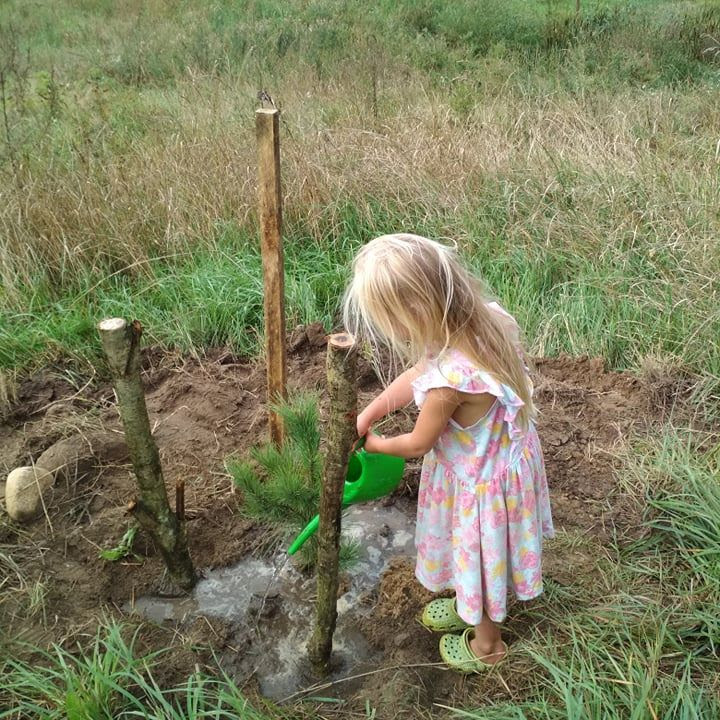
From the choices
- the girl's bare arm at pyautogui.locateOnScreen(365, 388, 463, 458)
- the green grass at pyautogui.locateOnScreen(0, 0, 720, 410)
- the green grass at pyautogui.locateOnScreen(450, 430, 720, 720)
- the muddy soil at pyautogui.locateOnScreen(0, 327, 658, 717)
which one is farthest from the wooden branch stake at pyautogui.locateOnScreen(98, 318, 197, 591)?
the green grass at pyautogui.locateOnScreen(0, 0, 720, 410)

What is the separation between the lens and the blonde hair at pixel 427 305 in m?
1.55

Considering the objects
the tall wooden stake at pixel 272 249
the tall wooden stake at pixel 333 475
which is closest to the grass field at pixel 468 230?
the tall wooden stake at pixel 333 475

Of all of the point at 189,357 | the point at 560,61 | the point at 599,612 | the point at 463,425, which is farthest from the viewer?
the point at 560,61

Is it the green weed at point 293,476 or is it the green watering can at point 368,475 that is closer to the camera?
the green watering can at point 368,475

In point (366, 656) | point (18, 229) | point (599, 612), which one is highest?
point (18, 229)

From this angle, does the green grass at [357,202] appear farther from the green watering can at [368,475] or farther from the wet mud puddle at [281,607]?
the green watering can at [368,475]

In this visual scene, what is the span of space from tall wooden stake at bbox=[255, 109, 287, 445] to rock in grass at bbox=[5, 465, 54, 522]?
84 cm

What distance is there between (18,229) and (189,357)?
4.03ft

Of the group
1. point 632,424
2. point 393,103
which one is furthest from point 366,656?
point 393,103

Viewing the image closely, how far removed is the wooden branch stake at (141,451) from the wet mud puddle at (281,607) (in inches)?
4.7

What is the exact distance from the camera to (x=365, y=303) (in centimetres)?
159

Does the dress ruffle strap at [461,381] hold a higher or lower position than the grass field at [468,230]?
higher

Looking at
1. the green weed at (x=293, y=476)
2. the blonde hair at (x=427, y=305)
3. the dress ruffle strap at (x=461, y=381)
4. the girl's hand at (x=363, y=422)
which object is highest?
the blonde hair at (x=427, y=305)

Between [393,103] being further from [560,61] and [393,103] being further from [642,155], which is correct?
[560,61]
